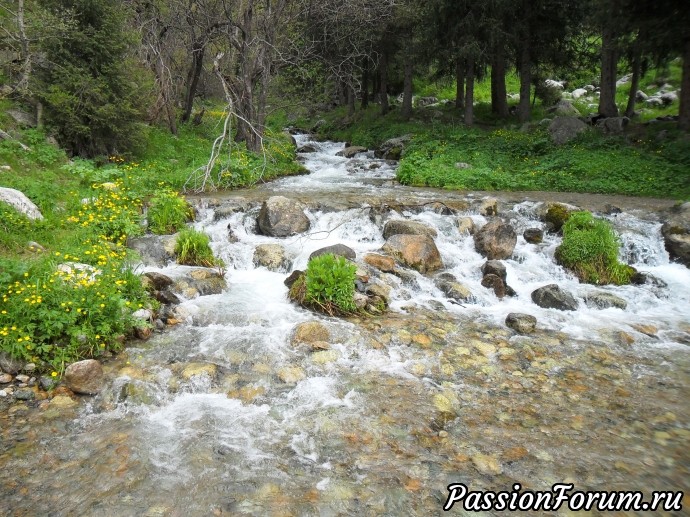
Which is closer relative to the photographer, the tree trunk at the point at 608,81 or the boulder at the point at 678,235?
the boulder at the point at 678,235

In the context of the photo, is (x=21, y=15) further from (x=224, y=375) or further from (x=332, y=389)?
(x=332, y=389)

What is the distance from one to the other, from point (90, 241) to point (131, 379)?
3.76 m

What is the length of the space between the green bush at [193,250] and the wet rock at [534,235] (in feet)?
23.0

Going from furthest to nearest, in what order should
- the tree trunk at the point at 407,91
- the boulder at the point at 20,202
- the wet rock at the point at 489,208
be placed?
the tree trunk at the point at 407,91 < the wet rock at the point at 489,208 < the boulder at the point at 20,202

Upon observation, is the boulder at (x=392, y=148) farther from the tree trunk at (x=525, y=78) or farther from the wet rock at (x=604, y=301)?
the wet rock at (x=604, y=301)

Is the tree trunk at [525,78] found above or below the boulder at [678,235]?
above

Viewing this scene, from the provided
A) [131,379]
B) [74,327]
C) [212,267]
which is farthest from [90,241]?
[131,379]

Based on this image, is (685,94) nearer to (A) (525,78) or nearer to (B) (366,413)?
(A) (525,78)

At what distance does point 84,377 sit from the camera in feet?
17.3

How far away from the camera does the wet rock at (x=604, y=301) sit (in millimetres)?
8180

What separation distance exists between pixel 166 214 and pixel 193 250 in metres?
1.61

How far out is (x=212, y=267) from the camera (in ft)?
29.1

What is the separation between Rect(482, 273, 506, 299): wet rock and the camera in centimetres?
856

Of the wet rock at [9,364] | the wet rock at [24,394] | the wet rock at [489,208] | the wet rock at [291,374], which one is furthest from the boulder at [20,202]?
the wet rock at [489,208]
